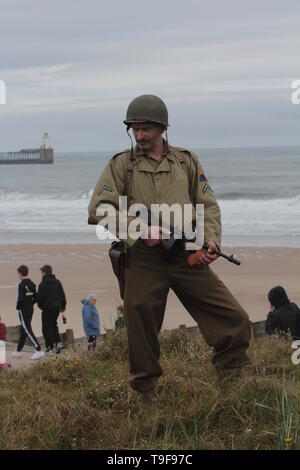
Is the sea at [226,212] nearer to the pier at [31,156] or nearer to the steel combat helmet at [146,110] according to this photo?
the steel combat helmet at [146,110]

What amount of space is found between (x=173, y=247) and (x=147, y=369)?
780mm

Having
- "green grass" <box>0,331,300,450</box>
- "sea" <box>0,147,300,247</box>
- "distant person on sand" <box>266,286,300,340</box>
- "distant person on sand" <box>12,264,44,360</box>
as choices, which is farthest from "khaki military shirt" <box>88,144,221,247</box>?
"sea" <box>0,147,300,247</box>

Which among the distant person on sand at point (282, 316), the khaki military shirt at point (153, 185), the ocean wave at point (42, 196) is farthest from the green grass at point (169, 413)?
the ocean wave at point (42, 196)

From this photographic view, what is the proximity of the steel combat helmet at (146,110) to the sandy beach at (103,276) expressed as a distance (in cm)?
992

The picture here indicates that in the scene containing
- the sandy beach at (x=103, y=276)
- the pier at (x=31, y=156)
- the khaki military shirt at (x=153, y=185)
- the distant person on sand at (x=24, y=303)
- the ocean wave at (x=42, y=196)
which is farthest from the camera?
the pier at (x=31, y=156)

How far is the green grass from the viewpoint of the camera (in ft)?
13.8

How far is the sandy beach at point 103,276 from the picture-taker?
1648 centimetres

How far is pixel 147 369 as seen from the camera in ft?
16.0

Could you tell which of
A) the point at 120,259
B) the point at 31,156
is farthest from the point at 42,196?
the point at 31,156

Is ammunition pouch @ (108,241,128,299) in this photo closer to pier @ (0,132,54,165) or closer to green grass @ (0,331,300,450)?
green grass @ (0,331,300,450)

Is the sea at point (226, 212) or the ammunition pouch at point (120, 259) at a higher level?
the sea at point (226, 212)

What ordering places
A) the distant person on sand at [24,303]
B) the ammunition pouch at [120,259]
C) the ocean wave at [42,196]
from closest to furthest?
the ammunition pouch at [120,259] → the distant person on sand at [24,303] → the ocean wave at [42,196]

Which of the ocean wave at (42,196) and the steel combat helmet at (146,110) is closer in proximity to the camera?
the steel combat helmet at (146,110)

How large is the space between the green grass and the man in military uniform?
261 mm
